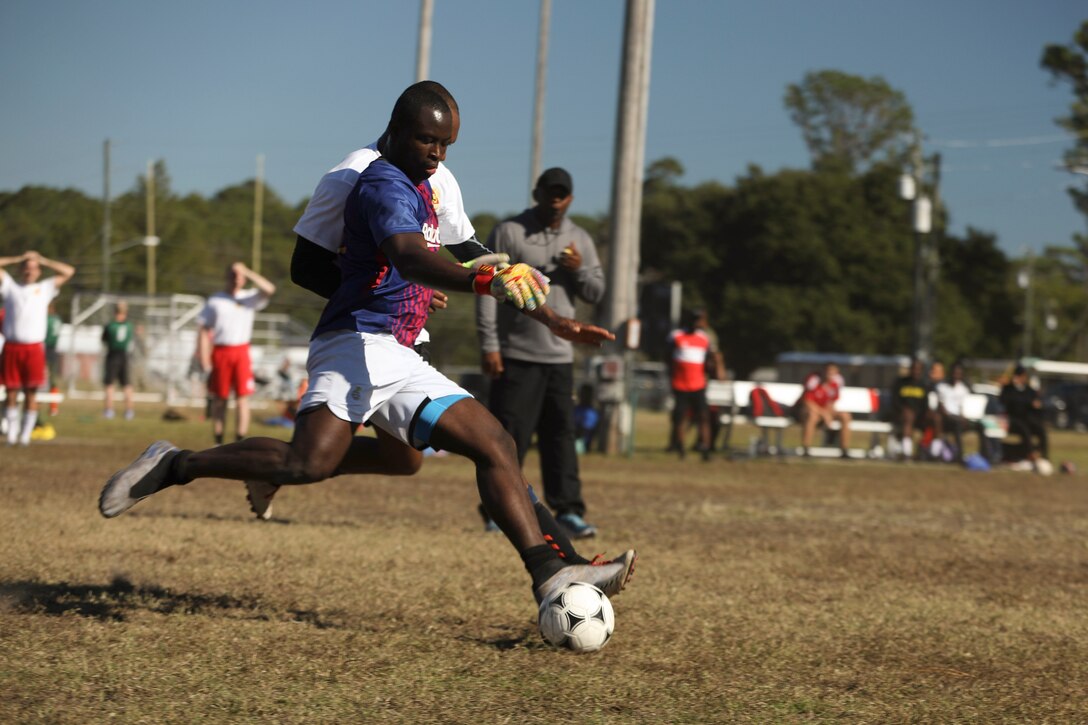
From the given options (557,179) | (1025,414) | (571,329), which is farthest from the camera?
(1025,414)

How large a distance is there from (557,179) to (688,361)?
11179mm

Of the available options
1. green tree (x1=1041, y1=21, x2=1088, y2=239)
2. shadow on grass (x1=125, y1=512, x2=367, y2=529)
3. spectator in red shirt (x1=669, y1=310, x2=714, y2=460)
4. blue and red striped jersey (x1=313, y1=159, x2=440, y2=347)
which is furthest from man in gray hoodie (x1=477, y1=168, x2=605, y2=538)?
green tree (x1=1041, y1=21, x2=1088, y2=239)

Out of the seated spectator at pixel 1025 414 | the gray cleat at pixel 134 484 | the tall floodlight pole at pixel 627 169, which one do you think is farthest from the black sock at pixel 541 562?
the seated spectator at pixel 1025 414

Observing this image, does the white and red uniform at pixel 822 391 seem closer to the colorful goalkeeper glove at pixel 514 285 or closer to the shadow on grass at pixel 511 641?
the shadow on grass at pixel 511 641

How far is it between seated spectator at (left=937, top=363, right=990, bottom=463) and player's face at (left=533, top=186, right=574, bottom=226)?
551 inches

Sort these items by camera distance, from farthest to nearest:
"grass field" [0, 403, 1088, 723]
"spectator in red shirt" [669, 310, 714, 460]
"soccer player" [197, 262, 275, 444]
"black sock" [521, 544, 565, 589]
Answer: "spectator in red shirt" [669, 310, 714, 460] < "soccer player" [197, 262, 275, 444] < "black sock" [521, 544, 565, 589] < "grass field" [0, 403, 1088, 723]

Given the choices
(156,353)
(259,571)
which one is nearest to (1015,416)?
(259,571)

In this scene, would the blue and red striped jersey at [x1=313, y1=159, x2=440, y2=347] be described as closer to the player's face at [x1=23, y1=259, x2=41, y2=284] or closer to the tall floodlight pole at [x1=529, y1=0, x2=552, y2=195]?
the player's face at [x1=23, y1=259, x2=41, y2=284]

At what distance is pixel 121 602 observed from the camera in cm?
530

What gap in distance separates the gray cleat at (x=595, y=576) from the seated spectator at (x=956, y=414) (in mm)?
16846

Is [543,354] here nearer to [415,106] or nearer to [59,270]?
[415,106]

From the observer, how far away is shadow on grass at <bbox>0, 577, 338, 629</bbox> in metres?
5.07

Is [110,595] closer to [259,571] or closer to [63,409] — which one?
[259,571]

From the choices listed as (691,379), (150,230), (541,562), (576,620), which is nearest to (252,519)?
(541,562)
